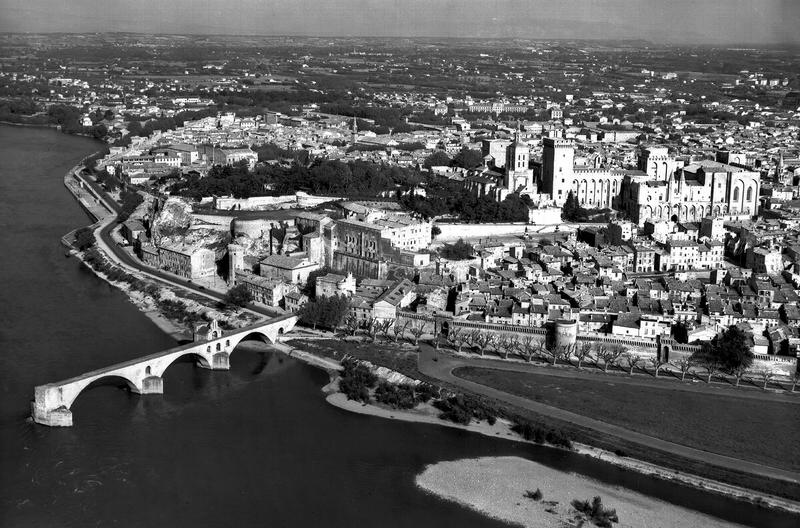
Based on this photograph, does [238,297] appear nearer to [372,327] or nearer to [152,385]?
[372,327]

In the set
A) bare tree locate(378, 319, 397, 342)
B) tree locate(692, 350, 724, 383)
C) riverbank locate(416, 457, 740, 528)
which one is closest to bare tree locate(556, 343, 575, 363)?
tree locate(692, 350, 724, 383)

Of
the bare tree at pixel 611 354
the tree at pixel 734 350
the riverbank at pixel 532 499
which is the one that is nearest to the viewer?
the riverbank at pixel 532 499

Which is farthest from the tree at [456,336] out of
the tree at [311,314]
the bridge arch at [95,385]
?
the bridge arch at [95,385]

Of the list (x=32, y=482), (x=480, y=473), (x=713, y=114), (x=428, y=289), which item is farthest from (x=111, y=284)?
(x=713, y=114)

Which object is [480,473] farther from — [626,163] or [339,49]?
[339,49]

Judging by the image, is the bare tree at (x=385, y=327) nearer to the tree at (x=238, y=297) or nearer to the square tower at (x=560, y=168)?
the tree at (x=238, y=297)
